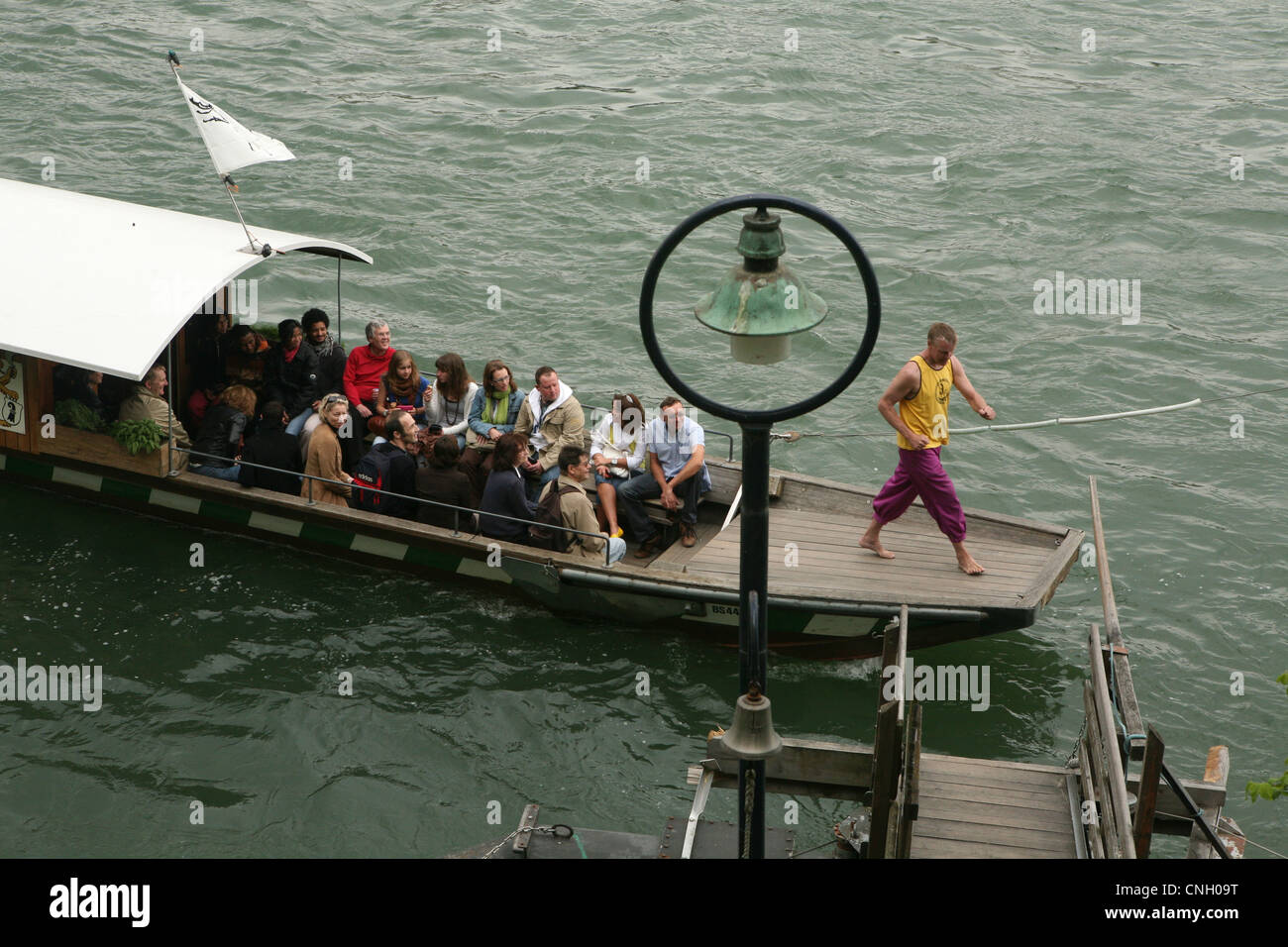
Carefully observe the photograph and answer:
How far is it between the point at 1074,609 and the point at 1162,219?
395 inches

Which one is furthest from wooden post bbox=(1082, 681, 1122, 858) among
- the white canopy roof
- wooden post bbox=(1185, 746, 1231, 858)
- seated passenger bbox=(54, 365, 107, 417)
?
seated passenger bbox=(54, 365, 107, 417)

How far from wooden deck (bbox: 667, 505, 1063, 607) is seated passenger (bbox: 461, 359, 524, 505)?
2.19m

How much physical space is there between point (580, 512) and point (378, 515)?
6.17ft

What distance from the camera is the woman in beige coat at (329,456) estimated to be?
44.1 ft

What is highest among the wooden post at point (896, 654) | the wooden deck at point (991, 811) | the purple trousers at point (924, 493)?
the purple trousers at point (924, 493)

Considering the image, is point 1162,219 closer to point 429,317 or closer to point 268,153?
point 429,317

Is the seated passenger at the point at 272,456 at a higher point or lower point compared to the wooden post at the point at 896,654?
higher

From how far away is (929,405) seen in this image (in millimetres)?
11820

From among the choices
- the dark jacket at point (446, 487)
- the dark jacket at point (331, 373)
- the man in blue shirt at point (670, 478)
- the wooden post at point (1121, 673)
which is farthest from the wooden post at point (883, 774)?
the dark jacket at point (331, 373)

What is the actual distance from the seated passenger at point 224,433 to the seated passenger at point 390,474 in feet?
4.00

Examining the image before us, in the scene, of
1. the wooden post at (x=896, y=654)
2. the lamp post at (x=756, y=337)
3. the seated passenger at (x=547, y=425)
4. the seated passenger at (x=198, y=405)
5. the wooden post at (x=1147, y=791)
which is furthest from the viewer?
the seated passenger at (x=198, y=405)

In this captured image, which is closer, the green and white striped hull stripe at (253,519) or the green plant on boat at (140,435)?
the green and white striped hull stripe at (253,519)

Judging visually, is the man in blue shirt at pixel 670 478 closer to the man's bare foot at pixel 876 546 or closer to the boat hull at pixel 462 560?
the boat hull at pixel 462 560

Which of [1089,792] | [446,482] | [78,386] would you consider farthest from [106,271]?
[1089,792]
